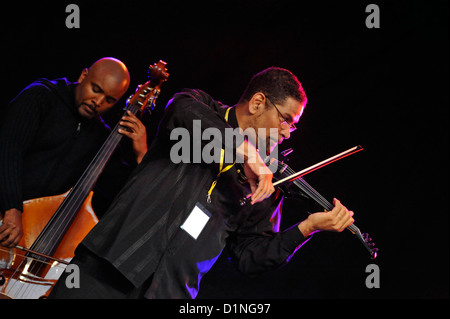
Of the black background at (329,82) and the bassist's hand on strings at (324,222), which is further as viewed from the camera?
the black background at (329,82)

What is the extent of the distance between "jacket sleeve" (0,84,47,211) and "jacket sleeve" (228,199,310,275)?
1020 mm

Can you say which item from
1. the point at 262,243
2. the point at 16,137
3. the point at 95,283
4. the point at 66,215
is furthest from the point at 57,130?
the point at 262,243

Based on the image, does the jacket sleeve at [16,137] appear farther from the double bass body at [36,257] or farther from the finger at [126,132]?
the finger at [126,132]

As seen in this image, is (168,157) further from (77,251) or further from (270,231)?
(270,231)

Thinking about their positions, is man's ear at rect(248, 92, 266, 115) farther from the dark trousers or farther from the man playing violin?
the dark trousers

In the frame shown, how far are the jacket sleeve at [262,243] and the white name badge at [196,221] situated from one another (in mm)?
316

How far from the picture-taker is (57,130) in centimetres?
202

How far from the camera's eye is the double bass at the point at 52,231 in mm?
1547

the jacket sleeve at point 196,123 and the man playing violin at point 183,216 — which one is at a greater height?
the jacket sleeve at point 196,123

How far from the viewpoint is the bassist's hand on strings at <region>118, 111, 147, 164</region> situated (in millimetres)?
1891

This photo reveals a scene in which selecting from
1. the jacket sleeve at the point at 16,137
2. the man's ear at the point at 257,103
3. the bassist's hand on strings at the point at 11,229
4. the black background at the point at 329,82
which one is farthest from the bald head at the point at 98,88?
the man's ear at the point at 257,103

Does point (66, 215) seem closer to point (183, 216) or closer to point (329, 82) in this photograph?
point (183, 216)

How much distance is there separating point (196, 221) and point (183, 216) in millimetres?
60

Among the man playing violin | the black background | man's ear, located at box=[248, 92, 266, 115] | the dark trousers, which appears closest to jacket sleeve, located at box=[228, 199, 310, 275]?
the man playing violin
